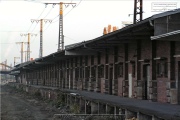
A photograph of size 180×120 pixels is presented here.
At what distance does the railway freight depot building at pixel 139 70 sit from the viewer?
15.3 m

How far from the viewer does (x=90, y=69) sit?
34375mm

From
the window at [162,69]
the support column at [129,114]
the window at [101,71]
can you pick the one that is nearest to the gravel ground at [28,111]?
the window at [101,71]

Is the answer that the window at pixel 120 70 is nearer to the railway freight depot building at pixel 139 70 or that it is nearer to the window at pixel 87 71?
the railway freight depot building at pixel 139 70

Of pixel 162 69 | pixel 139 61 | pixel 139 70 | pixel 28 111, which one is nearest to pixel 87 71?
pixel 28 111

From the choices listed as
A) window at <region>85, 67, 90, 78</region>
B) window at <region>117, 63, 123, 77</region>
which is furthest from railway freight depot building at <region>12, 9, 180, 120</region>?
window at <region>85, 67, 90, 78</region>

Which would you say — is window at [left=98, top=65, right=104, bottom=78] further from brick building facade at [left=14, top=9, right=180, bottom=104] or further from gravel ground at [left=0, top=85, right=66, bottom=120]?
gravel ground at [left=0, top=85, right=66, bottom=120]

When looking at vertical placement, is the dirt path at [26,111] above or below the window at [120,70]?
below

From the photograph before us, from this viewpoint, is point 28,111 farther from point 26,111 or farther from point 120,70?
point 120,70

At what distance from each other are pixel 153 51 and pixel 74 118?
5850mm

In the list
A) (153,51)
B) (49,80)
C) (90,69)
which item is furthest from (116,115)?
(49,80)

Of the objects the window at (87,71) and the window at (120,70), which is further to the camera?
the window at (87,71)

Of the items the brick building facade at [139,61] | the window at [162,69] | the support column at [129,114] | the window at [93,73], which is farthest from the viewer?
the window at [93,73]

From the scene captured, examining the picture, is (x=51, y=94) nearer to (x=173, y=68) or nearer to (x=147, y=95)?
(x=147, y=95)

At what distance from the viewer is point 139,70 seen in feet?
71.6
